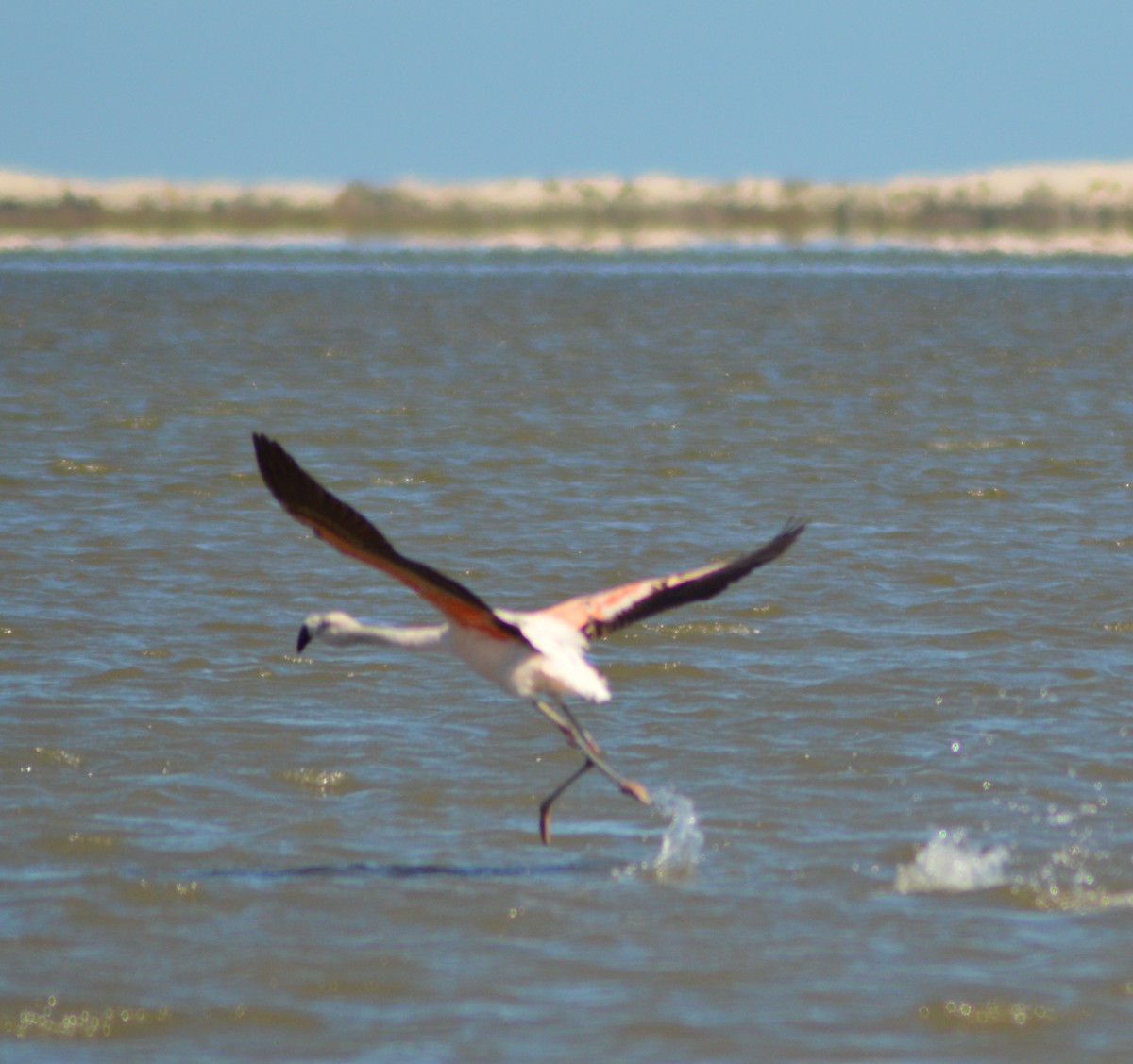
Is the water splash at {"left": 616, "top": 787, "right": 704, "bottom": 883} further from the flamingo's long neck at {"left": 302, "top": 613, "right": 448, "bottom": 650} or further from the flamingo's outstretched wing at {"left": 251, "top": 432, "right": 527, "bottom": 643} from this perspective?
the flamingo's outstretched wing at {"left": 251, "top": 432, "right": 527, "bottom": 643}

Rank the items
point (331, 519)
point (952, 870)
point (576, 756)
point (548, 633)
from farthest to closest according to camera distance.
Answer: point (576, 756)
point (548, 633)
point (952, 870)
point (331, 519)

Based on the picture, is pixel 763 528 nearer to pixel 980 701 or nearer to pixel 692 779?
pixel 980 701

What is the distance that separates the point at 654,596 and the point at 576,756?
53.7 inches

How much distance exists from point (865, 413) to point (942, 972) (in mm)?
15709

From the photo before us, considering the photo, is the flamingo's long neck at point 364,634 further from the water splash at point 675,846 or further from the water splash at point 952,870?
the water splash at point 952,870

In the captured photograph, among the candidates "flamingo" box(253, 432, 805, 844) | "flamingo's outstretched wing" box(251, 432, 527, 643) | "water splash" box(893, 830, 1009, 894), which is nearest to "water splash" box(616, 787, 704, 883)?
"flamingo" box(253, 432, 805, 844)

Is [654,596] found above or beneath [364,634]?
above

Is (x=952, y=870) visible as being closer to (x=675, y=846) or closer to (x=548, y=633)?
(x=675, y=846)

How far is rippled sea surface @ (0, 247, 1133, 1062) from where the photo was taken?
563cm

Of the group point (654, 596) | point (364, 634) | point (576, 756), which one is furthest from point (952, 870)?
point (364, 634)

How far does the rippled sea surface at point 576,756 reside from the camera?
5629 mm

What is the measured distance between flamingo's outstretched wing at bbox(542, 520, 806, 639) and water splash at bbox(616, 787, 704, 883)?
69cm

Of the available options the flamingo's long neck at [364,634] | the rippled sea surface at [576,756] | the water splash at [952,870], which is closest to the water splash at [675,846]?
the rippled sea surface at [576,756]

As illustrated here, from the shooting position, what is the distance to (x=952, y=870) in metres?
6.64
